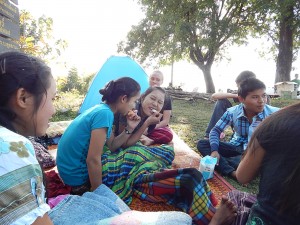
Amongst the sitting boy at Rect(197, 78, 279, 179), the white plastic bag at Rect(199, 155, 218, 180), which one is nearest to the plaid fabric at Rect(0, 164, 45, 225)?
the white plastic bag at Rect(199, 155, 218, 180)

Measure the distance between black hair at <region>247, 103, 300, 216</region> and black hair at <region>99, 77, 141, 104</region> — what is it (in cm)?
124

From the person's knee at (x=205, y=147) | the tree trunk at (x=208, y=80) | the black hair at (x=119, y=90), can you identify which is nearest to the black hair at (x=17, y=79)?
the black hair at (x=119, y=90)

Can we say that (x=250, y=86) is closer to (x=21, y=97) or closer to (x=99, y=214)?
(x=99, y=214)

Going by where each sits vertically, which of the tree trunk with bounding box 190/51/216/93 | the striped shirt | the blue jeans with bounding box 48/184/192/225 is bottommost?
the blue jeans with bounding box 48/184/192/225

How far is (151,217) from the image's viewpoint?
1.34m

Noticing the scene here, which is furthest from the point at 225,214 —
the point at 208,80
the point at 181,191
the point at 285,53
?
the point at 208,80

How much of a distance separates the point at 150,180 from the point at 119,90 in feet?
2.48

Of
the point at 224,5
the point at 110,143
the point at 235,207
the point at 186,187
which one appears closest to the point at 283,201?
the point at 235,207

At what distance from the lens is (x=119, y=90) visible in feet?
6.86

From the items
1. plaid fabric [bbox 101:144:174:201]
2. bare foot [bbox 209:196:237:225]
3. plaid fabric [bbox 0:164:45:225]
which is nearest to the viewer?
plaid fabric [bbox 0:164:45:225]

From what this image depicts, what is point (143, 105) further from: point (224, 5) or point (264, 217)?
point (224, 5)

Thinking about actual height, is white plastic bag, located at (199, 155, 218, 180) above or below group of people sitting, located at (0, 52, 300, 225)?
below

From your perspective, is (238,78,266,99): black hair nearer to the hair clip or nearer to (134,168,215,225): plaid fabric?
(134,168,215,225): plaid fabric

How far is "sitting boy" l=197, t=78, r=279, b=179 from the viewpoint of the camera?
2658 mm
